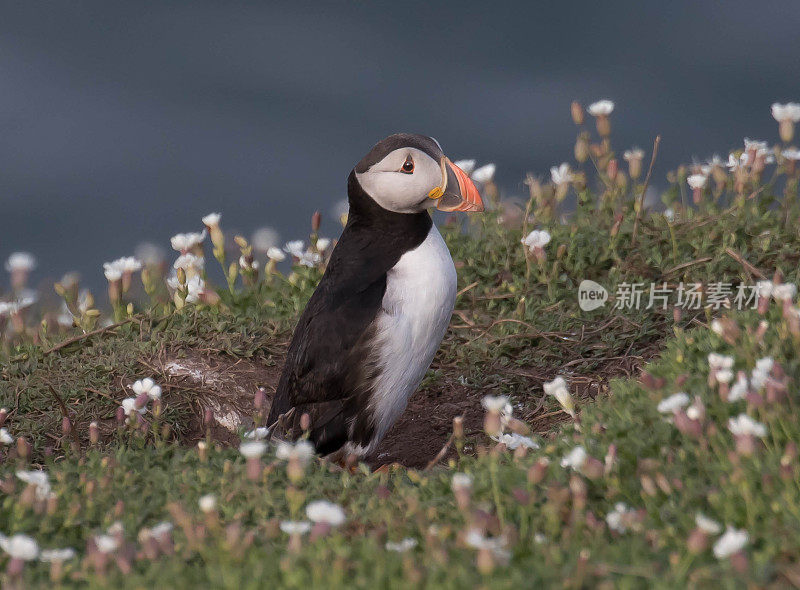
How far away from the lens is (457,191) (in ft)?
17.6

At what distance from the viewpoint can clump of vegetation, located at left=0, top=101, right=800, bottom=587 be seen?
3109mm

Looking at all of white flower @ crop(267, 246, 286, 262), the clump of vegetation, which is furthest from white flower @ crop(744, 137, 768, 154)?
white flower @ crop(267, 246, 286, 262)

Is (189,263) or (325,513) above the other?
(325,513)

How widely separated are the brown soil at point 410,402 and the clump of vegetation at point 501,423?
0.03 meters

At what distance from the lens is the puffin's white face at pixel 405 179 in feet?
17.6

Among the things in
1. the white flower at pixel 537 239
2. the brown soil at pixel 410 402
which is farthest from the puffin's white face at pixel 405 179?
the white flower at pixel 537 239

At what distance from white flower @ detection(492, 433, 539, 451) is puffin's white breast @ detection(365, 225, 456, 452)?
80 cm

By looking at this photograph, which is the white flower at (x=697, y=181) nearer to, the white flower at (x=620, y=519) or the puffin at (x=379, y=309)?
the puffin at (x=379, y=309)

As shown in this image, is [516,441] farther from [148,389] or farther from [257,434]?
[148,389]

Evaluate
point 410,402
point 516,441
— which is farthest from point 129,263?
point 516,441

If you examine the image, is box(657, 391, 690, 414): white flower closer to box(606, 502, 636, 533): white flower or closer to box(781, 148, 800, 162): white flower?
box(606, 502, 636, 533): white flower

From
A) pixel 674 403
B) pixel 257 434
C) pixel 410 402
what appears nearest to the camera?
pixel 674 403

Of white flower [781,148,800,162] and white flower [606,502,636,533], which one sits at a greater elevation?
white flower [781,148,800,162]

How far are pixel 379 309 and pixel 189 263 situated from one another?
7.97ft
